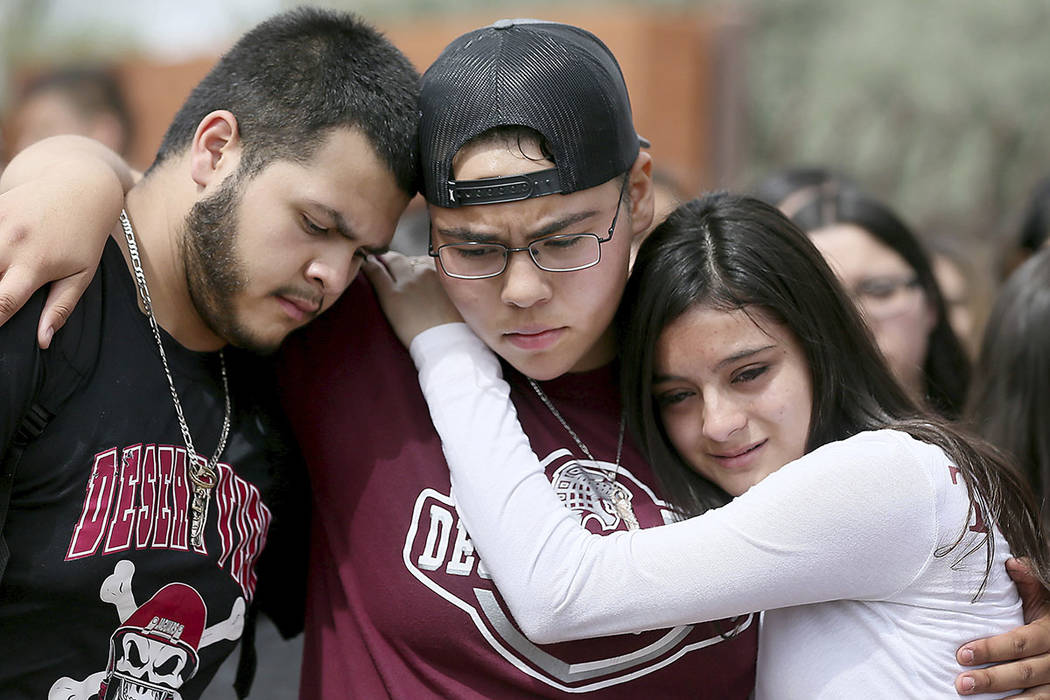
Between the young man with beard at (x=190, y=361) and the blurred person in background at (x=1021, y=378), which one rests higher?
the young man with beard at (x=190, y=361)

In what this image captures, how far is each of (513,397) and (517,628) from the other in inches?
17.7

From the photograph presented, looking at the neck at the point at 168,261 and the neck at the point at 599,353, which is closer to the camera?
the neck at the point at 168,261

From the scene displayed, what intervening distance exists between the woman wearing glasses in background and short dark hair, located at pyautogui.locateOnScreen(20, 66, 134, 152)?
3373mm

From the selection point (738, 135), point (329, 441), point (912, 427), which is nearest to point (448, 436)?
point (329, 441)

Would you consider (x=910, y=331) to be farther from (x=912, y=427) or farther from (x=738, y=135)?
(x=738, y=135)

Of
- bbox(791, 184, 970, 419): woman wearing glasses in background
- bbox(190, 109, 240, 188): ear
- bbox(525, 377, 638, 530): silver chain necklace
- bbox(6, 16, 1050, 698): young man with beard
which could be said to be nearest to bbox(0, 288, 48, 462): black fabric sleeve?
bbox(190, 109, 240, 188): ear

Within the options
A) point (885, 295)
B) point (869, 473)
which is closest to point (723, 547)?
point (869, 473)

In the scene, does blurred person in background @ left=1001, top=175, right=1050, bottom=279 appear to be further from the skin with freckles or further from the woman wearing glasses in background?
the skin with freckles

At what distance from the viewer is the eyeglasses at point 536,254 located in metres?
1.98

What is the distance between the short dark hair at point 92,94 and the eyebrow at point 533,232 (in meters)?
3.91

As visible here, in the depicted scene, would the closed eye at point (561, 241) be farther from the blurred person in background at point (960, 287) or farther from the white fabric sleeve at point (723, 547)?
the blurred person in background at point (960, 287)

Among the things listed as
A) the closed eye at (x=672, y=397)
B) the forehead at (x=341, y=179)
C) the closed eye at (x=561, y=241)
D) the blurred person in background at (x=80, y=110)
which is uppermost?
the blurred person in background at (x=80, y=110)

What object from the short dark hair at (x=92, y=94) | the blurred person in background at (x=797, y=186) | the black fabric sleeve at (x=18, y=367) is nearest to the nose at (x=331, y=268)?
the black fabric sleeve at (x=18, y=367)

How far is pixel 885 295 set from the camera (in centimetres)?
365
